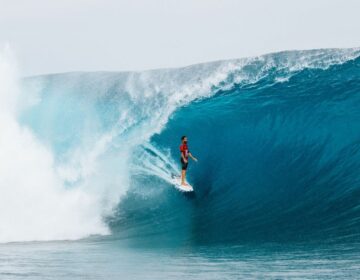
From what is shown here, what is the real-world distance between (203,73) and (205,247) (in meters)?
12.6

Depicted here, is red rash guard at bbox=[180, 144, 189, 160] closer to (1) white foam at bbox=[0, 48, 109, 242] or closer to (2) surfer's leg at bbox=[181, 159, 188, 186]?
(2) surfer's leg at bbox=[181, 159, 188, 186]

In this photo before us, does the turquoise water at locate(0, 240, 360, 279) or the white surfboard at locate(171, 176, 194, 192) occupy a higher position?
the white surfboard at locate(171, 176, 194, 192)

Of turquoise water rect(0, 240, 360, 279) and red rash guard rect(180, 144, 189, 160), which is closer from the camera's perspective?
turquoise water rect(0, 240, 360, 279)

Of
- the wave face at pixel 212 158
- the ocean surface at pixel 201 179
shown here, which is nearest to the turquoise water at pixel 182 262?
the ocean surface at pixel 201 179

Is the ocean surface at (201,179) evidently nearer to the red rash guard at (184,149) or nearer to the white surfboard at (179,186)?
the white surfboard at (179,186)

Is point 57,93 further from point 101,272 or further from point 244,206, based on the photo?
point 101,272

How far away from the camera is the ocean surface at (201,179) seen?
32.0 feet

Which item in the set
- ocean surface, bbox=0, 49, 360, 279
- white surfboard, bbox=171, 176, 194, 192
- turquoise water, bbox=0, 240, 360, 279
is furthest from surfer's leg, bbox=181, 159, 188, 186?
turquoise water, bbox=0, 240, 360, 279

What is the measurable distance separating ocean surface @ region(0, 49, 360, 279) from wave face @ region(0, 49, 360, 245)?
42mm

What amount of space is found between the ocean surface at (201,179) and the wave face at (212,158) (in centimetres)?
4

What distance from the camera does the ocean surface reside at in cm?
977

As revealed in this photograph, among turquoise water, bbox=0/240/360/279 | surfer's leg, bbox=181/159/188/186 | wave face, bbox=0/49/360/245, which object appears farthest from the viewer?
surfer's leg, bbox=181/159/188/186

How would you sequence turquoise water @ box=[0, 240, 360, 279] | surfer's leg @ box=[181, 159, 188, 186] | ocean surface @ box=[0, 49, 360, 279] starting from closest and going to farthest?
turquoise water @ box=[0, 240, 360, 279] → ocean surface @ box=[0, 49, 360, 279] → surfer's leg @ box=[181, 159, 188, 186]

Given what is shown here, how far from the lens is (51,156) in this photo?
16.2m
